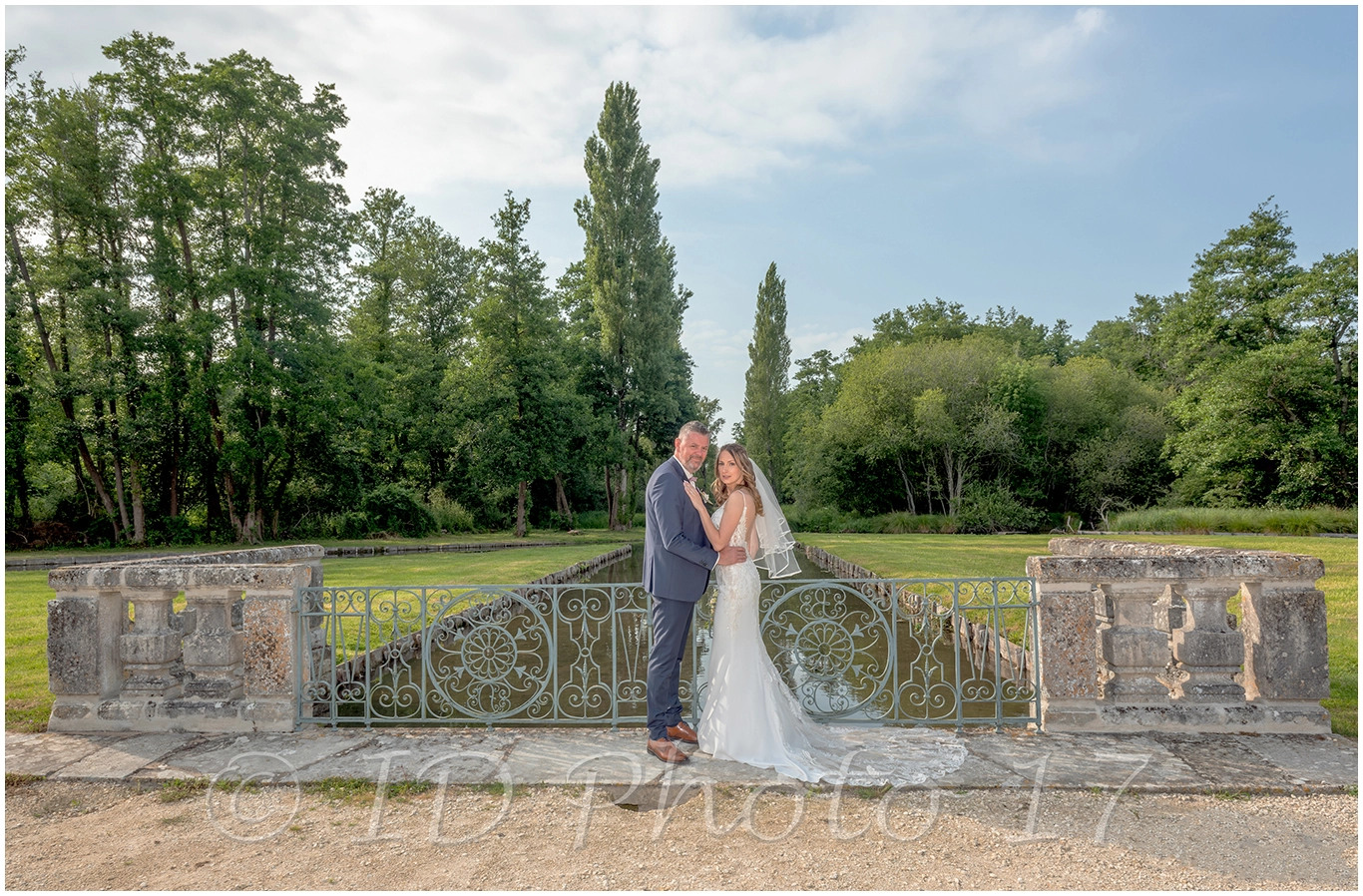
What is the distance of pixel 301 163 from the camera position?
2434 centimetres

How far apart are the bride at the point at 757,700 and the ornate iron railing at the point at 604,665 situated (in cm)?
25

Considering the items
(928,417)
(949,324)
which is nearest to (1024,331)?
(949,324)

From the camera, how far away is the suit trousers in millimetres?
4455

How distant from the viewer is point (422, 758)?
4.35m

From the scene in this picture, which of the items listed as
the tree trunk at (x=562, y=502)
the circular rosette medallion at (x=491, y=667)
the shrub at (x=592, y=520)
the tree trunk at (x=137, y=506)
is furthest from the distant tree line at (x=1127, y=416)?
the circular rosette medallion at (x=491, y=667)

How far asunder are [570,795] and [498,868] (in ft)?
2.46

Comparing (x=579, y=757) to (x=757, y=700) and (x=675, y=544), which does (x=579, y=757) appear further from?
(x=675, y=544)

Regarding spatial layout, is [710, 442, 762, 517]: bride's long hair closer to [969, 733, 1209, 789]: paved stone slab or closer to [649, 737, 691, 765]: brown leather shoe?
[649, 737, 691, 765]: brown leather shoe

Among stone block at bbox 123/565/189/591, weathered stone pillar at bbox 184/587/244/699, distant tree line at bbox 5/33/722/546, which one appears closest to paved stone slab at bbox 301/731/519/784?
weathered stone pillar at bbox 184/587/244/699

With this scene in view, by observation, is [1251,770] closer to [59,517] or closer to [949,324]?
[59,517]

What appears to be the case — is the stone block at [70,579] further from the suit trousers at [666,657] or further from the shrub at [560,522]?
the shrub at [560,522]

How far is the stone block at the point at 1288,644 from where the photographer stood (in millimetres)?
4574

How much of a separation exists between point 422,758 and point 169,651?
6.98 ft

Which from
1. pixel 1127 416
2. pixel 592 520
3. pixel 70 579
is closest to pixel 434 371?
pixel 592 520
